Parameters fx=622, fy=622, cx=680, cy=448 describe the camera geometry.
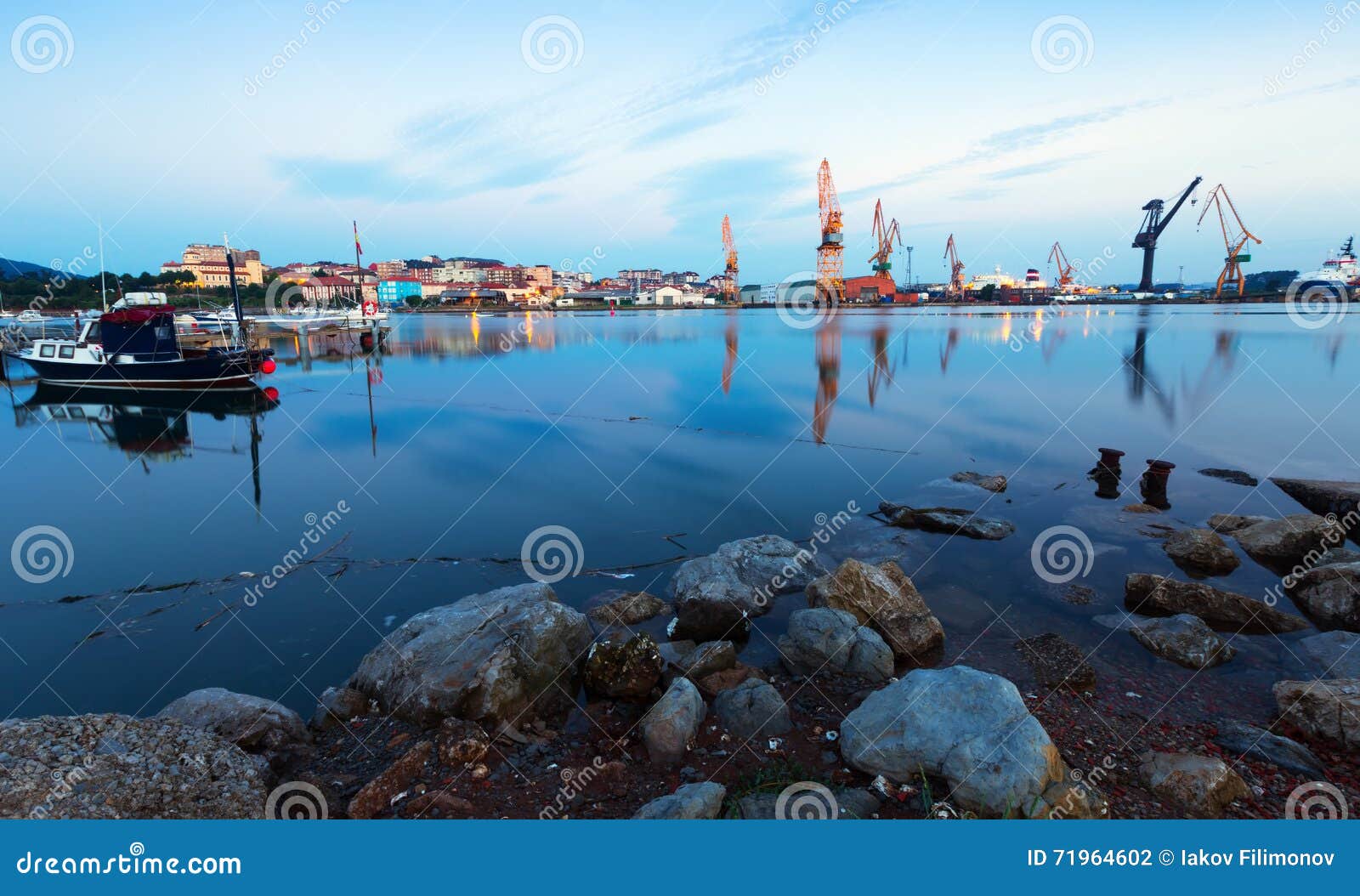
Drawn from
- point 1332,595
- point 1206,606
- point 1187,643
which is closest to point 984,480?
point 1206,606

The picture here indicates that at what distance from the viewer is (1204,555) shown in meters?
9.83

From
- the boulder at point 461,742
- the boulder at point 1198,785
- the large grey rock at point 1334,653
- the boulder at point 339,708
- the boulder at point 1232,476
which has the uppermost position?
the boulder at point 461,742

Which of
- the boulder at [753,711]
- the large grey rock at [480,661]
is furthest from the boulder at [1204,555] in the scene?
the large grey rock at [480,661]

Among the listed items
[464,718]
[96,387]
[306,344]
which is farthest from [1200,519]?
[306,344]

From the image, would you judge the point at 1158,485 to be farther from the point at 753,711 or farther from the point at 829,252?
the point at 829,252

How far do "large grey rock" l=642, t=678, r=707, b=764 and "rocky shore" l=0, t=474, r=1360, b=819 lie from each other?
0.02 m

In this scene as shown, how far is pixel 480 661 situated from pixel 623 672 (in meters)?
1.45

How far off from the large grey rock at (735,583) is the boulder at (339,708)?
139 inches

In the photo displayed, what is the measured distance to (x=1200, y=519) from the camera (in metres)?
12.1

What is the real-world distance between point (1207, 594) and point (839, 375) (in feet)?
91.0

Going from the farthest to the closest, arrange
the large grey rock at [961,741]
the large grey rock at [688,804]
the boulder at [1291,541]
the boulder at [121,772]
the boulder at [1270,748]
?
the boulder at [1291,541], the boulder at [1270,748], the large grey rock at [961,741], the large grey rock at [688,804], the boulder at [121,772]

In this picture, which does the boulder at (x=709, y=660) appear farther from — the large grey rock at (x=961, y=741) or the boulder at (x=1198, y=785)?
the boulder at (x=1198, y=785)

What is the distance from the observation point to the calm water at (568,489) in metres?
8.00

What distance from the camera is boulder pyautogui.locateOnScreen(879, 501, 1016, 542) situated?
1118cm
